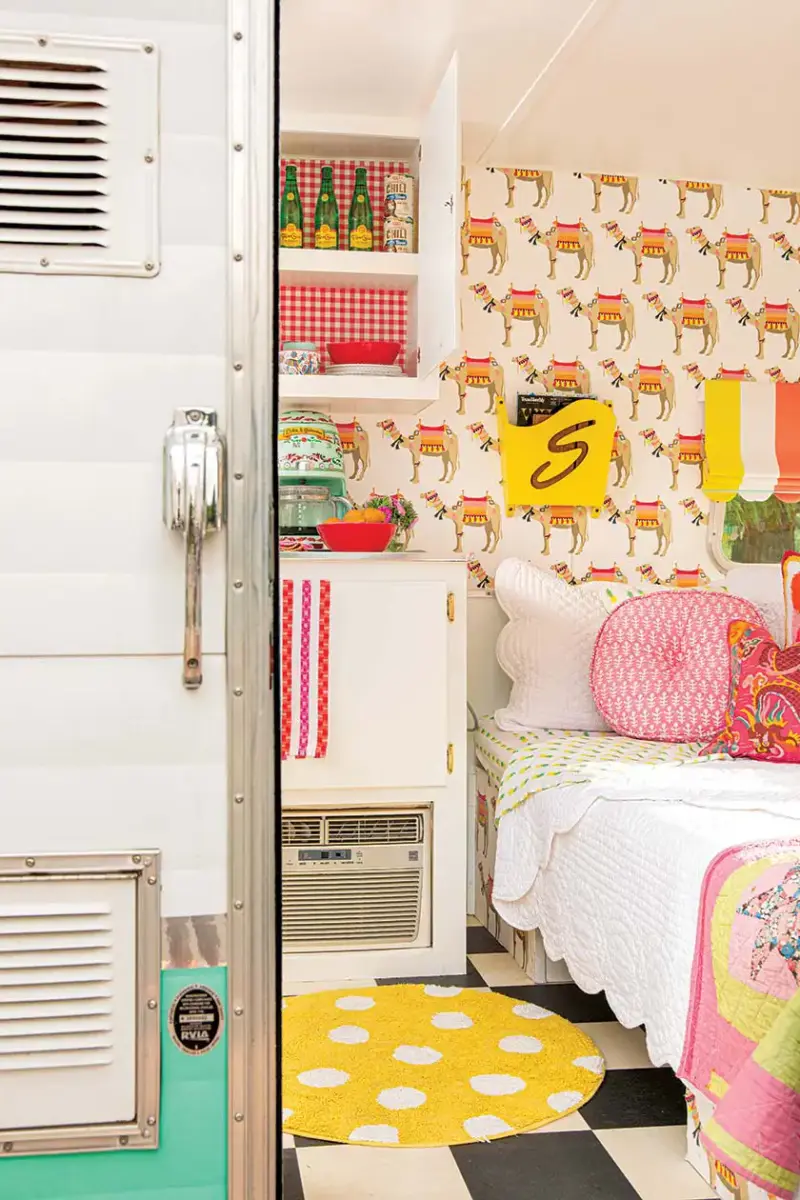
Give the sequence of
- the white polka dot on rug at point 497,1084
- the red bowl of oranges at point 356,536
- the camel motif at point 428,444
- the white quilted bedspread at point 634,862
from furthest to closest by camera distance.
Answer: the camel motif at point 428,444
the red bowl of oranges at point 356,536
the white polka dot on rug at point 497,1084
the white quilted bedspread at point 634,862

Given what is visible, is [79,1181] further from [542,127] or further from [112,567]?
[542,127]

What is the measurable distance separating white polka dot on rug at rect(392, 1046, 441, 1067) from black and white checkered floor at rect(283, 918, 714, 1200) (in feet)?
1.17

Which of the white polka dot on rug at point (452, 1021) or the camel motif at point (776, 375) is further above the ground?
the camel motif at point (776, 375)

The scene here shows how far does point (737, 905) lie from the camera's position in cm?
194

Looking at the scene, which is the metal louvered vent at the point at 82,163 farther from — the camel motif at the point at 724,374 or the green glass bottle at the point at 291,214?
the camel motif at the point at 724,374

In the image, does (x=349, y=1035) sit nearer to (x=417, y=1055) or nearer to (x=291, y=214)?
(x=417, y=1055)

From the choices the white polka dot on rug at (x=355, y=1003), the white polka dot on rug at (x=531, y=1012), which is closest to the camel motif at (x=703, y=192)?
the white polka dot on rug at (x=531, y=1012)

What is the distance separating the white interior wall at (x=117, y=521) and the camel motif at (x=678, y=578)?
283 cm

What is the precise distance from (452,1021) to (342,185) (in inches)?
100

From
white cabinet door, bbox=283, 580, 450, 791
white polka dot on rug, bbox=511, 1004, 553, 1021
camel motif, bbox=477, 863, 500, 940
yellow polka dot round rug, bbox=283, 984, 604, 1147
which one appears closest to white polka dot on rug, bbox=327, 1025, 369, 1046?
yellow polka dot round rug, bbox=283, 984, 604, 1147

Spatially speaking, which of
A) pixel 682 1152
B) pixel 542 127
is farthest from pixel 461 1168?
pixel 542 127

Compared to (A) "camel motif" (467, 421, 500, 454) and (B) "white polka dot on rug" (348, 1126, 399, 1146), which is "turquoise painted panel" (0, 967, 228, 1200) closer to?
(B) "white polka dot on rug" (348, 1126, 399, 1146)

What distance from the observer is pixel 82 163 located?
1399mm

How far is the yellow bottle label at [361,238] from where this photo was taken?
12.0 ft
